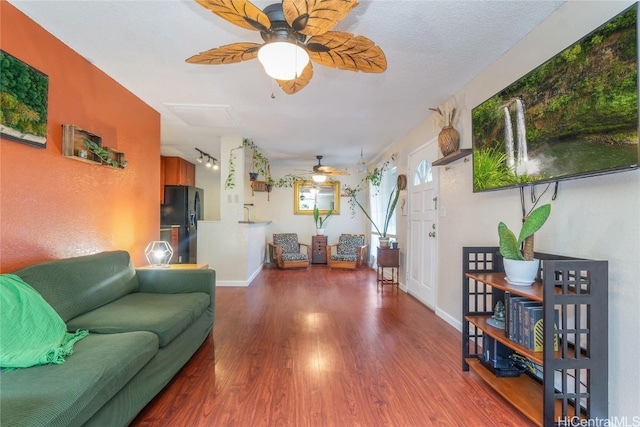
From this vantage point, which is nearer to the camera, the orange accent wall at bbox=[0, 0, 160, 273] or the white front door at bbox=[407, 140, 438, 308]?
the orange accent wall at bbox=[0, 0, 160, 273]

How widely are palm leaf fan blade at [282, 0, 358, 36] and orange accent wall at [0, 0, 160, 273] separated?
1749 mm

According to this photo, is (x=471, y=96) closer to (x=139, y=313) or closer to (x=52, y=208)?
(x=139, y=313)

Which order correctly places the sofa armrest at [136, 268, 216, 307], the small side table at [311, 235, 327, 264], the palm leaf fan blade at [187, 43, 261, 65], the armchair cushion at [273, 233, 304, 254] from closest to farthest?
the palm leaf fan blade at [187, 43, 261, 65] → the sofa armrest at [136, 268, 216, 307] → the armchair cushion at [273, 233, 304, 254] → the small side table at [311, 235, 327, 264]

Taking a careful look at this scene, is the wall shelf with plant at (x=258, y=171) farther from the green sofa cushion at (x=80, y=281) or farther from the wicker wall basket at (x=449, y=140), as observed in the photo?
the wicker wall basket at (x=449, y=140)

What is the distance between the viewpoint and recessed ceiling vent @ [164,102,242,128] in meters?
3.26

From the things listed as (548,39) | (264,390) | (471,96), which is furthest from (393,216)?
(264,390)

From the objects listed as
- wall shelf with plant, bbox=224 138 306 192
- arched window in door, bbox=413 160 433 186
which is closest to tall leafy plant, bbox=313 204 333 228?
wall shelf with plant, bbox=224 138 306 192

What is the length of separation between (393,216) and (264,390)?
384 cm

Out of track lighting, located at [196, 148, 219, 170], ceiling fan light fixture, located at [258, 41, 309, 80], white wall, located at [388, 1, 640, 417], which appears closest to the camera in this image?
white wall, located at [388, 1, 640, 417]

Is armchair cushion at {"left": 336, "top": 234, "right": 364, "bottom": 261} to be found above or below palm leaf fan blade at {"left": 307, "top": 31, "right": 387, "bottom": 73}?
below

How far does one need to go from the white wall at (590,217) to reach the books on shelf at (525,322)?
0.27 metres

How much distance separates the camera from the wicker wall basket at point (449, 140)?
2768 mm

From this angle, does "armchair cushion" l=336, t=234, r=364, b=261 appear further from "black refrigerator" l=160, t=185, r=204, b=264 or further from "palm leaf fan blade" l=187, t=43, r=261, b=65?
"palm leaf fan blade" l=187, t=43, r=261, b=65

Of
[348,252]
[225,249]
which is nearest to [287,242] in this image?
[348,252]
